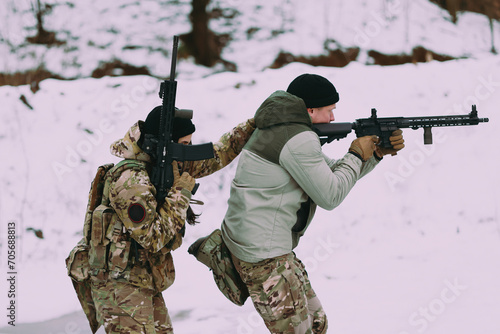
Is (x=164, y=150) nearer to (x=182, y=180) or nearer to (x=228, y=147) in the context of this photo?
(x=182, y=180)

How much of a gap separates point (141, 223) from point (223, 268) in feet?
1.65

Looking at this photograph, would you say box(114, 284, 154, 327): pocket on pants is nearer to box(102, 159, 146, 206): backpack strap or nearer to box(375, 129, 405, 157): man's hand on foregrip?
box(102, 159, 146, 206): backpack strap

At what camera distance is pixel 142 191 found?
7.93ft

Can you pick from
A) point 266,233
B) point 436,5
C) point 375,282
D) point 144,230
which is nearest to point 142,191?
point 144,230

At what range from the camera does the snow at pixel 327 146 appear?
211 inches

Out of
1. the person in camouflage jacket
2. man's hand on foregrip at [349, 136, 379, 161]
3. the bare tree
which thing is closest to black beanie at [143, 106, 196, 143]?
the person in camouflage jacket

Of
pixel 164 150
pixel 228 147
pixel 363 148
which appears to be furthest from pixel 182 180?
pixel 363 148

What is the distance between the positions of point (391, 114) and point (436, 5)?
1.25 meters

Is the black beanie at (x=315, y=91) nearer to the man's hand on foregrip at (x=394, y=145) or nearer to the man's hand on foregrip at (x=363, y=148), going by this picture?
the man's hand on foregrip at (x=363, y=148)

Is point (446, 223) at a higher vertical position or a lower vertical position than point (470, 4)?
lower

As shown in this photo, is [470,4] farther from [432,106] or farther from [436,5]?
[432,106]

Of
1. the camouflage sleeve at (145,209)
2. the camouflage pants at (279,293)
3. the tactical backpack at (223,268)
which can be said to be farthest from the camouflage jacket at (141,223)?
the camouflage pants at (279,293)

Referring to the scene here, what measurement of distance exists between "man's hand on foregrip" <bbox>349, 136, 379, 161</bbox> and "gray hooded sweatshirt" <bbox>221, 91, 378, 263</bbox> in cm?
7

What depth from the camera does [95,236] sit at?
252 centimetres
